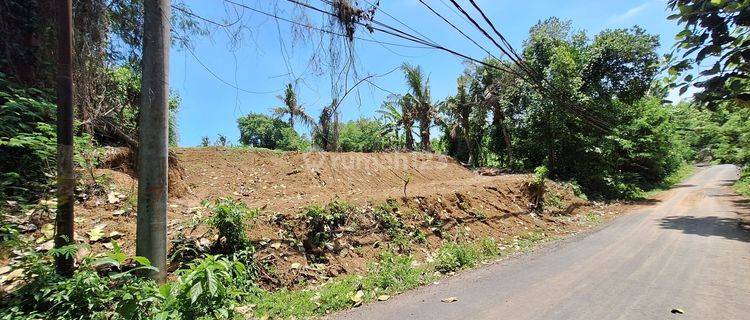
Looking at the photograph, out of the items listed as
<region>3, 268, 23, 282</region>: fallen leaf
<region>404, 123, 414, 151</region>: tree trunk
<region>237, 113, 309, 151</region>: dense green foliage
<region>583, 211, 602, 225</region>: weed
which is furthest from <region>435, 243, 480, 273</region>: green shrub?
<region>237, 113, 309, 151</region>: dense green foliage

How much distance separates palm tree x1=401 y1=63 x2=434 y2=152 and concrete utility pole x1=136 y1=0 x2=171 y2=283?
64.6 feet

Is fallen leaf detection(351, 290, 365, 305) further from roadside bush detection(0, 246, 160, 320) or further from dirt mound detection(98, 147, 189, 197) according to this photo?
dirt mound detection(98, 147, 189, 197)

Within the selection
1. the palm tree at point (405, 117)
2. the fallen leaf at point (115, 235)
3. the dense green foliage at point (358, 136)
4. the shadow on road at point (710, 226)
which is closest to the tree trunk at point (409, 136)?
the palm tree at point (405, 117)

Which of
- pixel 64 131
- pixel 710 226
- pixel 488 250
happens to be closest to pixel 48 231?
pixel 64 131

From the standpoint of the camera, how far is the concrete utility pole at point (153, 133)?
4.29 meters

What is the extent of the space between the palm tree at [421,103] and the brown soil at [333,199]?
615 cm

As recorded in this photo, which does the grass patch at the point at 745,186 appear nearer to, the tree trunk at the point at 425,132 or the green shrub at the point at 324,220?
the tree trunk at the point at 425,132

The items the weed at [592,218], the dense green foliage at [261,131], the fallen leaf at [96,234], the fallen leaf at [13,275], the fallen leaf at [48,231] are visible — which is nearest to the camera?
the fallen leaf at [13,275]

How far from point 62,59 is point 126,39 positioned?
2490 millimetres

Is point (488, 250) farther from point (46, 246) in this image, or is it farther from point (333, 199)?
point (46, 246)

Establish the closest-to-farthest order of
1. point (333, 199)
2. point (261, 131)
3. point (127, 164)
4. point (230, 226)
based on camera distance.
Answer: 1. point (230, 226)
2. point (127, 164)
3. point (333, 199)
4. point (261, 131)

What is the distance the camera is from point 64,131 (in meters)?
3.82

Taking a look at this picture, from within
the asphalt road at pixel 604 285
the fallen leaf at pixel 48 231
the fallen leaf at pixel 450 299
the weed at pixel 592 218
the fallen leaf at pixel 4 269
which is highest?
the fallen leaf at pixel 48 231

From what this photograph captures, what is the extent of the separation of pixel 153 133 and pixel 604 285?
254 inches
